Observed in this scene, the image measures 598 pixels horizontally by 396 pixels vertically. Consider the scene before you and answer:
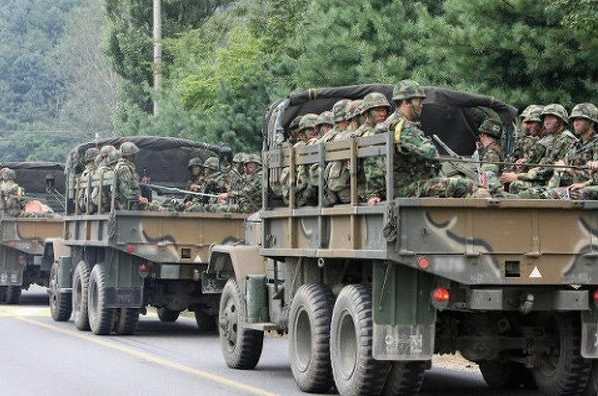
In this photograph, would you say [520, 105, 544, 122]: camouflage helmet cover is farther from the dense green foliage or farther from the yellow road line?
the dense green foliage

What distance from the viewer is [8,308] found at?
28750 millimetres

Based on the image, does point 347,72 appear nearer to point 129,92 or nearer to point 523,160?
point 523,160

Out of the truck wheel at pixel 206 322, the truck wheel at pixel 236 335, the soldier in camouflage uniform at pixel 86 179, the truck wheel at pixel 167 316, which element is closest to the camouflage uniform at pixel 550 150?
the truck wheel at pixel 236 335

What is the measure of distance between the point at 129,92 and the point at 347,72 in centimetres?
3022

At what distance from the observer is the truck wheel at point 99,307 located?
21906mm

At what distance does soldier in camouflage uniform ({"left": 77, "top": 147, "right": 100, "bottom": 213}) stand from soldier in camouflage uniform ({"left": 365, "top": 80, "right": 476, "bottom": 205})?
34.4 ft

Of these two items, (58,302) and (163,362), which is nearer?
(163,362)

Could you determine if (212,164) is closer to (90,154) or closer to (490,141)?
(90,154)

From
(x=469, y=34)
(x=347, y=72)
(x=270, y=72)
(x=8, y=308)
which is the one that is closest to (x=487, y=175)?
(x=469, y=34)

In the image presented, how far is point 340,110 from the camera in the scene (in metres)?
15.4

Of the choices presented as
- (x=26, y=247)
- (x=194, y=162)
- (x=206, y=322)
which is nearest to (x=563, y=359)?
(x=206, y=322)

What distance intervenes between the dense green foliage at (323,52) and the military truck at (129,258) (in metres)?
3.35

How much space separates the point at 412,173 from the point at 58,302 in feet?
41.4

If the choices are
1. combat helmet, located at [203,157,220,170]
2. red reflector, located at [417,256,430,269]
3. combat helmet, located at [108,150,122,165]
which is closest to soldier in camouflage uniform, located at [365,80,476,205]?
red reflector, located at [417,256,430,269]
